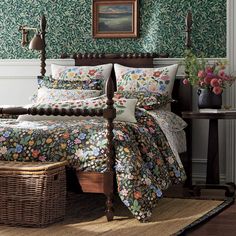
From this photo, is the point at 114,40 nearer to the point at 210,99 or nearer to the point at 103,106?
the point at 210,99

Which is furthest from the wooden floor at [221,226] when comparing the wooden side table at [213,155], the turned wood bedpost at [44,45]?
the turned wood bedpost at [44,45]

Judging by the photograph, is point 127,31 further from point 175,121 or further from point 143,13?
point 175,121

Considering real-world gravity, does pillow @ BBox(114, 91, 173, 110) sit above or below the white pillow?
below

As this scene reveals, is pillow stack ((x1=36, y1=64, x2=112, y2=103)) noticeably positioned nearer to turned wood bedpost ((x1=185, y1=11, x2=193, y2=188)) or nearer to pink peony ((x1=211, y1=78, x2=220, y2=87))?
turned wood bedpost ((x1=185, y1=11, x2=193, y2=188))

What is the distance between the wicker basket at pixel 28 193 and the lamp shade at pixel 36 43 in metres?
2.41

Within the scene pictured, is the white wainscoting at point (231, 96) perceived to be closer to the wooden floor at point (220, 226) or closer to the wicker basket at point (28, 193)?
the wooden floor at point (220, 226)

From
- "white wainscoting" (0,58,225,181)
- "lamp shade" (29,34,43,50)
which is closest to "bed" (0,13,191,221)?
"lamp shade" (29,34,43,50)

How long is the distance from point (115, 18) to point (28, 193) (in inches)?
112

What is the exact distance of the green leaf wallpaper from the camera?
21.2ft

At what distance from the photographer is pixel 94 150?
4457 mm

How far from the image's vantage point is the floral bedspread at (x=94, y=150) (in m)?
4.41

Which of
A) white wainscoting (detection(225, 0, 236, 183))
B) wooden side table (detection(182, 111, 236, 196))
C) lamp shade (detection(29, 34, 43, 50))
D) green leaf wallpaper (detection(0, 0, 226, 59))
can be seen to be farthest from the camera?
lamp shade (detection(29, 34, 43, 50))

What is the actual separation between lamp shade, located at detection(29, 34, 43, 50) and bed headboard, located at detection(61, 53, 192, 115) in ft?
0.93

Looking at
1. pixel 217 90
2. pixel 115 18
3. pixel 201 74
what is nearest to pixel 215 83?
pixel 217 90
